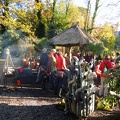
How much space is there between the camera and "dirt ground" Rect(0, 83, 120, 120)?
603 cm

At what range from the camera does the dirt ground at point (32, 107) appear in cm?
603

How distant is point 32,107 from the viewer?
22.9ft

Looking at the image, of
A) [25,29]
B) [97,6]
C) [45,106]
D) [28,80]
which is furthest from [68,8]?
[45,106]

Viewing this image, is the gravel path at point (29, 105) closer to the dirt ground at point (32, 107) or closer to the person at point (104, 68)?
the dirt ground at point (32, 107)

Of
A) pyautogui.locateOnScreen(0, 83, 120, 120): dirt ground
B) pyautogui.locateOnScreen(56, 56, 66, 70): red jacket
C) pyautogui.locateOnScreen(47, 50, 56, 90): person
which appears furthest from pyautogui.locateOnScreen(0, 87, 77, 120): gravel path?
pyautogui.locateOnScreen(56, 56, 66, 70): red jacket

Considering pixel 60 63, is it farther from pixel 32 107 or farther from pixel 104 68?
pixel 32 107

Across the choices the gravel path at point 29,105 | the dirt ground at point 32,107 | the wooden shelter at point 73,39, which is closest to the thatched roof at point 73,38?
the wooden shelter at point 73,39

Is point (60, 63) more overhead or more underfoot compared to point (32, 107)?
more overhead

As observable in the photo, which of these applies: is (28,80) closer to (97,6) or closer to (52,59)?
(52,59)

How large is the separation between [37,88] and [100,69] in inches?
117

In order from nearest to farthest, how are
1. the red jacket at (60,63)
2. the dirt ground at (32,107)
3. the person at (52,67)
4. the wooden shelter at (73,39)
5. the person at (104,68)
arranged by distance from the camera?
1. the dirt ground at (32,107)
2. the person at (104,68)
3. the red jacket at (60,63)
4. the person at (52,67)
5. the wooden shelter at (73,39)

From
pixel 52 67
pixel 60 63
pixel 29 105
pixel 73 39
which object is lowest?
pixel 29 105

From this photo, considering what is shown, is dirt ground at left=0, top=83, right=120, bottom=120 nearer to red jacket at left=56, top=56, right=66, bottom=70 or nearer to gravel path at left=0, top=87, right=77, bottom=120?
gravel path at left=0, top=87, right=77, bottom=120

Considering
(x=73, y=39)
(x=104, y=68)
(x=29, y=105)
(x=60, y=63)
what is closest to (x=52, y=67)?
(x=60, y=63)
